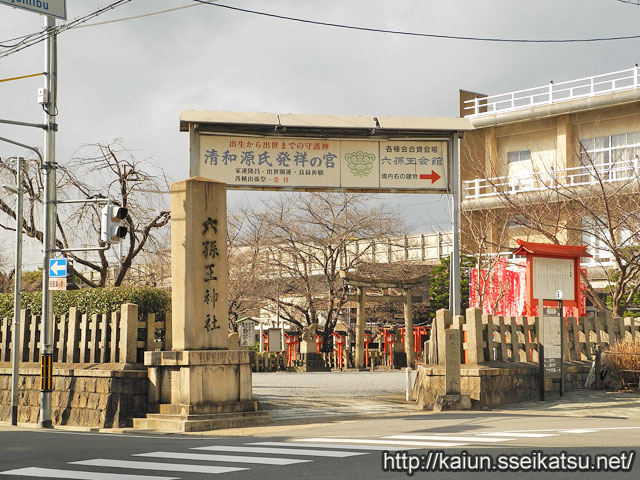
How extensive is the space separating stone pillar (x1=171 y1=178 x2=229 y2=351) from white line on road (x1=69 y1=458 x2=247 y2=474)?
527cm

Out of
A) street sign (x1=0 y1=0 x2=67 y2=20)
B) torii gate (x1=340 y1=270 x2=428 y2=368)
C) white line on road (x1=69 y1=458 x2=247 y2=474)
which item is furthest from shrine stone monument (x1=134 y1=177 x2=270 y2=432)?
torii gate (x1=340 y1=270 x2=428 y2=368)

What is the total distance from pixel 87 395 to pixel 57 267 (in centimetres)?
267

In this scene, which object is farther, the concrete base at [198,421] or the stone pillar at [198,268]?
the stone pillar at [198,268]

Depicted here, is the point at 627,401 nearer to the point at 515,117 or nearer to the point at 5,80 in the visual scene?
the point at 5,80

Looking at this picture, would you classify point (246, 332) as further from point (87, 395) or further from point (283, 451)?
point (283, 451)

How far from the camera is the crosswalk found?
355 inches

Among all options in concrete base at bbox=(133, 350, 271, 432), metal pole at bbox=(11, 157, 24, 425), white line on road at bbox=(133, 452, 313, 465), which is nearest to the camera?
white line on road at bbox=(133, 452, 313, 465)

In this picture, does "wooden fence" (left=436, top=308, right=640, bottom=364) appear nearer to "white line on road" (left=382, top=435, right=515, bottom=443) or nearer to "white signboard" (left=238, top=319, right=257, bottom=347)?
"white line on road" (left=382, top=435, right=515, bottom=443)

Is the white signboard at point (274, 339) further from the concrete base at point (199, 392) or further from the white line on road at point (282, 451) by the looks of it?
the white line on road at point (282, 451)

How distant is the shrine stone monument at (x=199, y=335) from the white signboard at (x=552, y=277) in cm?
695

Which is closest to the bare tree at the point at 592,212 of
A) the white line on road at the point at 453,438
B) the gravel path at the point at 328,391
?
the gravel path at the point at 328,391

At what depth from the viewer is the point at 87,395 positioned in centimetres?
1664

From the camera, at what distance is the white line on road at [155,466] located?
9.02 metres

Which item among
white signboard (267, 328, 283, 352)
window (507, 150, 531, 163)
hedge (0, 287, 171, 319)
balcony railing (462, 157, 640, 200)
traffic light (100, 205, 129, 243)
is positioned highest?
window (507, 150, 531, 163)
